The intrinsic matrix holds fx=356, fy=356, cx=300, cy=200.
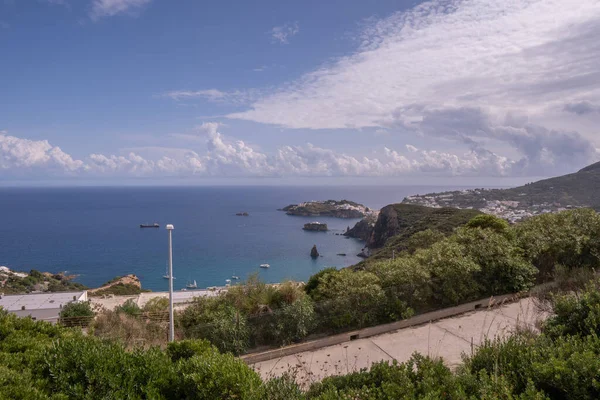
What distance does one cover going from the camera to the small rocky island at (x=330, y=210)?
388 ft

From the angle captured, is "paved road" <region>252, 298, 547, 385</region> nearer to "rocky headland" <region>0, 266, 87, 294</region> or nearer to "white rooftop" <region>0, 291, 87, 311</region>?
"white rooftop" <region>0, 291, 87, 311</region>

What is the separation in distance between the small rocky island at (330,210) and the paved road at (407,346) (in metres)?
110

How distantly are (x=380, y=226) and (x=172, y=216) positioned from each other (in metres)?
76.5

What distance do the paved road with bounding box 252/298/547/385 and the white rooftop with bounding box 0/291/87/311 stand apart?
2152 centimetres

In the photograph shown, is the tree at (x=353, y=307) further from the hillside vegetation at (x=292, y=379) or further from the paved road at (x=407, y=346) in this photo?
the hillside vegetation at (x=292, y=379)

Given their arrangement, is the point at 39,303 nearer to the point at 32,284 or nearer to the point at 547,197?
the point at 32,284

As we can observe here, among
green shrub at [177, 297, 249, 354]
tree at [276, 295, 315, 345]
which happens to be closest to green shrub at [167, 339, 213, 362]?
green shrub at [177, 297, 249, 354]

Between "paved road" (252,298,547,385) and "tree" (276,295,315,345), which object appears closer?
"paved road" (252,298,547,385)

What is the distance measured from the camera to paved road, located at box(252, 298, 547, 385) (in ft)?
20.4

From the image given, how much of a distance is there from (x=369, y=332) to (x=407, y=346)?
96 centimetres

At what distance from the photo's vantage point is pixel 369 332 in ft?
25.1

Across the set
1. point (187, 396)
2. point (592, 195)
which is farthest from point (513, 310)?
point (592, 195)

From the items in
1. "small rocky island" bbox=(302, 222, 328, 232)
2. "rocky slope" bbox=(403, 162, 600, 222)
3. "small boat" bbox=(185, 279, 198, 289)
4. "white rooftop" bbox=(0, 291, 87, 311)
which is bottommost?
"small boat" bbox=(185, 279, 198, 289)

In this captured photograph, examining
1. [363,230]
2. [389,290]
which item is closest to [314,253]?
[363,230]
